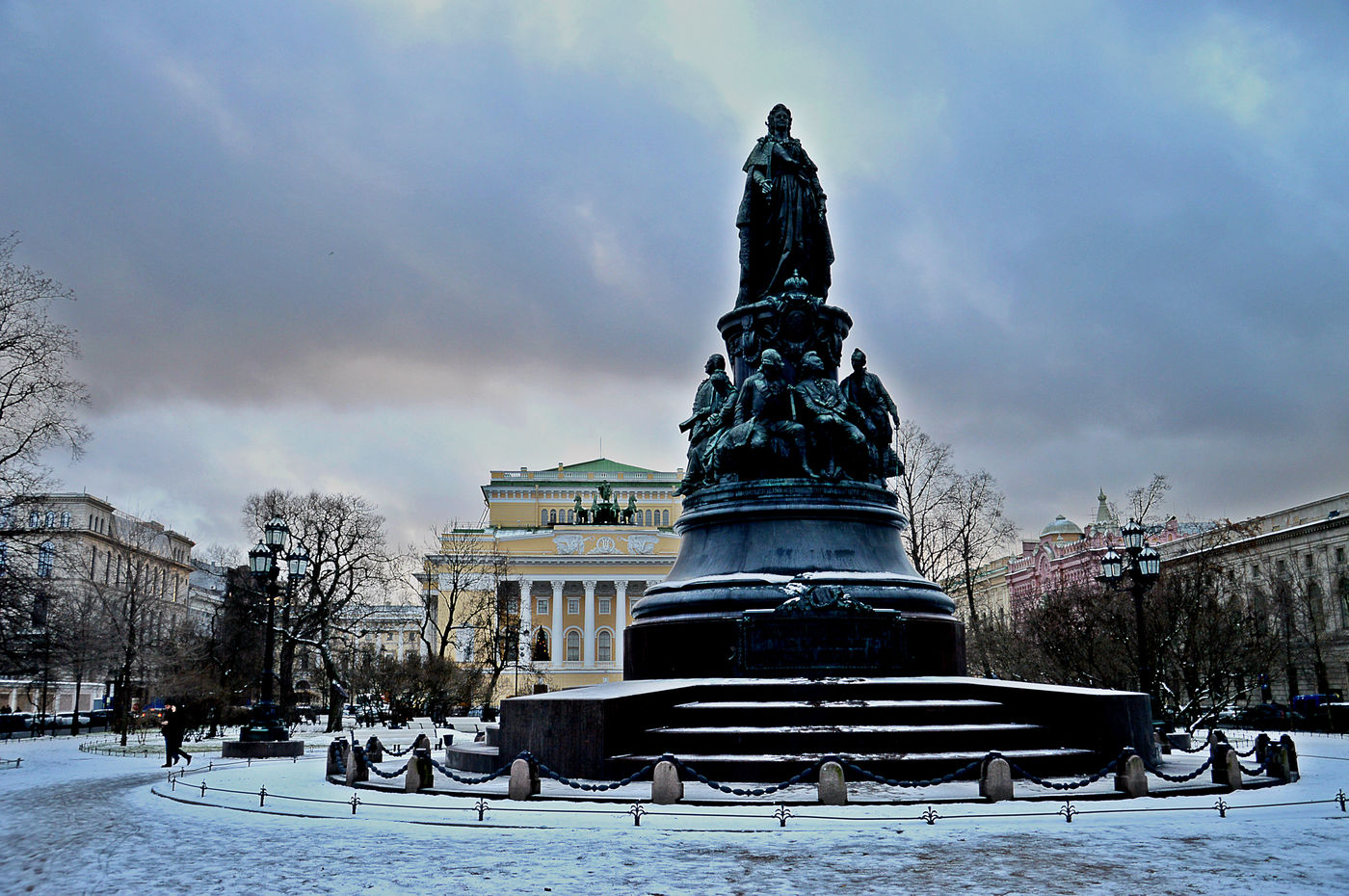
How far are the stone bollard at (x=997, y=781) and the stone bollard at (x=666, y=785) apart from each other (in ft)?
10.1

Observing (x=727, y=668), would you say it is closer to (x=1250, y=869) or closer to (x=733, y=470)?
(x=733, y=470)

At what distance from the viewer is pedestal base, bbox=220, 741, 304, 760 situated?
72.9 ft

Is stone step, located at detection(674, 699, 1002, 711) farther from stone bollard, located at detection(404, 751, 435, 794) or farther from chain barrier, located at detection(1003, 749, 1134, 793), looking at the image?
stone bollard, located at detection(404, 751, 435, 794)

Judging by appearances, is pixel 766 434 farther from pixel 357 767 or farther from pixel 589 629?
pixel 589 629

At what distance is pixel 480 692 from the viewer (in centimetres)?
6284

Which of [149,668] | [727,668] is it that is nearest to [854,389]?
[727,668]

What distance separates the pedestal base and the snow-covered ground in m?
9.35

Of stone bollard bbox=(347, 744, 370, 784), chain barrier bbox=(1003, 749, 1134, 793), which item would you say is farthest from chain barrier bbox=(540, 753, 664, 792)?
chain barrier bbox=(1003, 749, 1134, 793)

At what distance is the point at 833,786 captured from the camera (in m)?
10.9

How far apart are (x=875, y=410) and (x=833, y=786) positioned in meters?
8.73

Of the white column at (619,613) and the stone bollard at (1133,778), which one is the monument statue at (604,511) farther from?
the stone bollard at (1133,778)

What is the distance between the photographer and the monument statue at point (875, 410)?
18.2m

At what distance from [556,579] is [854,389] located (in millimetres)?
72992

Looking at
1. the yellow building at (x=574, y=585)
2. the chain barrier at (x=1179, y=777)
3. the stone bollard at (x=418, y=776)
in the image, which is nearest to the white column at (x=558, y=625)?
the yellow building at (x=574, y=585)
